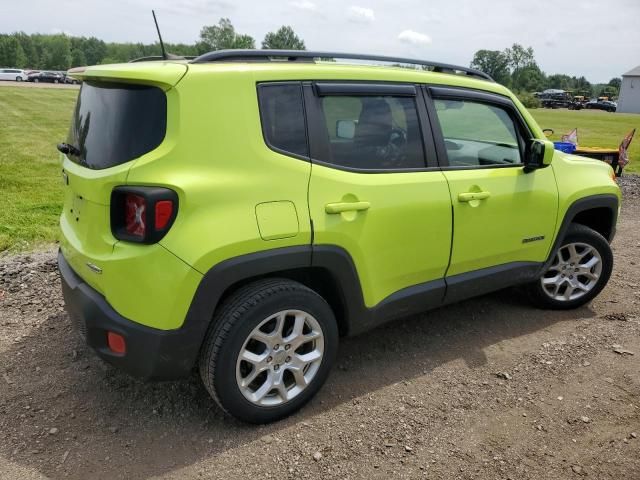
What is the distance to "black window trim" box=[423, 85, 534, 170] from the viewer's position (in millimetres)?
3387

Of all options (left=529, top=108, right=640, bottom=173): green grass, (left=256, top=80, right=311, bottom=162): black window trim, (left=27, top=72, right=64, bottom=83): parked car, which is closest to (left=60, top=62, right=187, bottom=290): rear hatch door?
(left=256, top=80, right=311, bottom=162): black window trim

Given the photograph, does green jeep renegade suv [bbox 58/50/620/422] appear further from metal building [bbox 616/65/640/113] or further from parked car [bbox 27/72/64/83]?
metal building [bbox 616/65/640/113]

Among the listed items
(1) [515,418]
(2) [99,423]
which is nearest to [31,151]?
(2) [99,423]

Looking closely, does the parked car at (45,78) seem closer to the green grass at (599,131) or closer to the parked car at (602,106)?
the green grass at (599,131)

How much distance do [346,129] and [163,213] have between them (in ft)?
3.77

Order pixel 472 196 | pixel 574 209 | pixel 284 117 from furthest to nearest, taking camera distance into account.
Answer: pixel 574 209 < pixel 472 196 < pixel 284 117

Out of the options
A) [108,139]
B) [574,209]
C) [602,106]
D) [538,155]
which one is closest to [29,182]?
[108,139]

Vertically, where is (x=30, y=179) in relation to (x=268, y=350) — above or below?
below

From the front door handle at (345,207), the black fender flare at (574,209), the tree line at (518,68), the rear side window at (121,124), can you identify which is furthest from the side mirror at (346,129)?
the tree line at (518,68)

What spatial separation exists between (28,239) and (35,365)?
265 centimetres

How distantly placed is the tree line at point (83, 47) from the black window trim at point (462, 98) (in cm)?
7328

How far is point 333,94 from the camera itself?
2.96m

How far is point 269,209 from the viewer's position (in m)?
2.64

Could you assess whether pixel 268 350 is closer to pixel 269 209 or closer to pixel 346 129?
pixel 269 209
